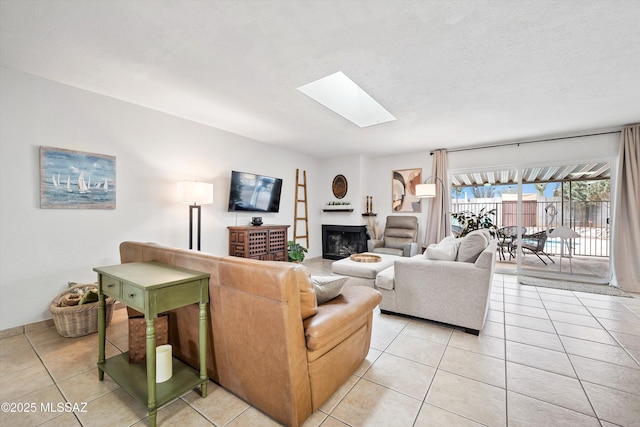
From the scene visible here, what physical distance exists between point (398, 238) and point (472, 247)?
2852 millimetres

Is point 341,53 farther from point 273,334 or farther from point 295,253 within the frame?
point 295,253

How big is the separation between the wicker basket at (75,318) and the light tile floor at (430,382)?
0.28 feet

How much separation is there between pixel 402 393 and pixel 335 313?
2.29 ft

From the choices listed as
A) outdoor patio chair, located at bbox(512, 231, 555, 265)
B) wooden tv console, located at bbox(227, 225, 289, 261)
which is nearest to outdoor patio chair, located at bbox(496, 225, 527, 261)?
outdoor patio chair, located at bbox(512, 231, 555, 265)

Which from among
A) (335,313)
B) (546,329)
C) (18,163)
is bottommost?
(546,329)

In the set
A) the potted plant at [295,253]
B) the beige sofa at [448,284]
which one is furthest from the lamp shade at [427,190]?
the potted plant at [295,253]

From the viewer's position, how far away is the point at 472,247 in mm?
2605

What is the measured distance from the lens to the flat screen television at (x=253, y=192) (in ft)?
14.2

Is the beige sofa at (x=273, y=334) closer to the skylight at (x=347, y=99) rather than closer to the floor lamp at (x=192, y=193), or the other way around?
the floor lamp at (x=192, y=193)

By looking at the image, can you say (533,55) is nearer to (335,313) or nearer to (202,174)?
(335,313)

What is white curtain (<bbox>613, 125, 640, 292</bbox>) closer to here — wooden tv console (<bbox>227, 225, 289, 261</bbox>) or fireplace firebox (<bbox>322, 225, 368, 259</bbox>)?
fireplace firebox (<bbox>322, 225, 368, 259</bbox>)

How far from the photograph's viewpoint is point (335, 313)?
157cm

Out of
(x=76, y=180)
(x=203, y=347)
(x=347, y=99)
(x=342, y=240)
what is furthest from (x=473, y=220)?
(x=76, y=180)

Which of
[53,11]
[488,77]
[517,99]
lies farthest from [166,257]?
[517,99]
